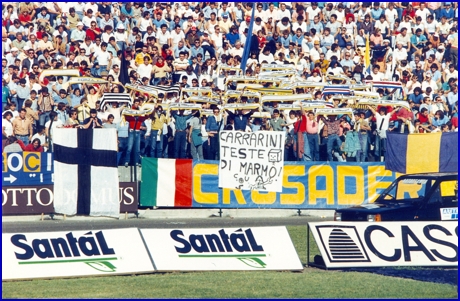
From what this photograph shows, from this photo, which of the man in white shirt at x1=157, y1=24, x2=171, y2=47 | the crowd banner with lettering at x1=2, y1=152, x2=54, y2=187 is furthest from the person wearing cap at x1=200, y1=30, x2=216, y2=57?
the crowd banner with lettering at x1=2, y1=152, x2=54, y2=187

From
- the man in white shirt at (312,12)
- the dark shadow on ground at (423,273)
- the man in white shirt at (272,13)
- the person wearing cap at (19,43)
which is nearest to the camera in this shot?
the dark shadow on ground at (423,273)

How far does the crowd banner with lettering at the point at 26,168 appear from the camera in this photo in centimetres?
2117

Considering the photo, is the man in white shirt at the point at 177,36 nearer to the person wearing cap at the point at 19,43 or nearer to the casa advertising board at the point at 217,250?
the person wearing cap at the point at 19,43

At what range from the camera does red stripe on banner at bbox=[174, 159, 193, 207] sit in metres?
22.4

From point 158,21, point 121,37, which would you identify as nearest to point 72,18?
point 121,37

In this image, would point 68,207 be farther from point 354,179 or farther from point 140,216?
point 354,179

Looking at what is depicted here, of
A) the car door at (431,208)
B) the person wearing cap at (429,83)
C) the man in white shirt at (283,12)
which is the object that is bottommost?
the car door at (431,208)

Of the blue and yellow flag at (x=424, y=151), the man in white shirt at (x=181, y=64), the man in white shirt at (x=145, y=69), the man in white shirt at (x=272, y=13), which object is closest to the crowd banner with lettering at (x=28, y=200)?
the man in white shirt at (x=145, y=69)

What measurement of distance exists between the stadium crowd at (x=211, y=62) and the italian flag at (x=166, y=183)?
0.28 metres

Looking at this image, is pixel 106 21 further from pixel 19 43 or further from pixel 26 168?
pixel 26 168

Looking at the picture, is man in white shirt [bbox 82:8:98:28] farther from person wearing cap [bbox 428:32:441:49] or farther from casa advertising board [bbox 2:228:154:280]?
casa advertising board [bbox 2:228:154:280]

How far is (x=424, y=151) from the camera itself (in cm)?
2253

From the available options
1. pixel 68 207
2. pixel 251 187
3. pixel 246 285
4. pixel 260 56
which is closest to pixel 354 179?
pixel 251 187

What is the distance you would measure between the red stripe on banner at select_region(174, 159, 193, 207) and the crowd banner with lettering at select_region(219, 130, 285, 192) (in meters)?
0.77
